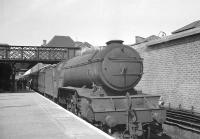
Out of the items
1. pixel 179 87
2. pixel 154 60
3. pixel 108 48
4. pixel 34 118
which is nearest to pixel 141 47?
pixel 154 60

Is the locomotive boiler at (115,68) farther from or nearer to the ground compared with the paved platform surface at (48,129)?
farther from the ground

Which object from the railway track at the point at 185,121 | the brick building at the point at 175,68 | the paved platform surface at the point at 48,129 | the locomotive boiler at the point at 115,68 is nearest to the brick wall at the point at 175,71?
the brick building at the point at 175,68

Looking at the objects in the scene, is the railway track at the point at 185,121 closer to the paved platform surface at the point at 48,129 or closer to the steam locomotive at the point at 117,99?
the steam locomotive at the point at 117,99

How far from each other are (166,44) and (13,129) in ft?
27.1

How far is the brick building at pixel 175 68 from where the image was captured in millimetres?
10852

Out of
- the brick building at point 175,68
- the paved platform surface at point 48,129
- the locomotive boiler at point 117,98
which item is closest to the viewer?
the paved platform surface at point 48,129

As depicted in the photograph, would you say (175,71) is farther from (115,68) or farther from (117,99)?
(117,99)

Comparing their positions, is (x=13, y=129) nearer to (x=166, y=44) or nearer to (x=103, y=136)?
(x=103, y=136)

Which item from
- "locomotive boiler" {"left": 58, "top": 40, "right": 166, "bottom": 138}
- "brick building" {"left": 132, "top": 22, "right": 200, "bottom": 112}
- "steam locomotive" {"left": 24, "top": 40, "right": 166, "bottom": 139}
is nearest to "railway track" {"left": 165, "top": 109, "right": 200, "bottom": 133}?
"steam locomotive" {"left": 24, "top": 40, "right": 166, "bottom": 139}

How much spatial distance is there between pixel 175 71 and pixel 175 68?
0.13 m

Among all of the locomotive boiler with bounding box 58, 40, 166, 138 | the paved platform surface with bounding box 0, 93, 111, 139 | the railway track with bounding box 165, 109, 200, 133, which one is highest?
the locomotive boiler with bounding box 58, 40, 166, 138

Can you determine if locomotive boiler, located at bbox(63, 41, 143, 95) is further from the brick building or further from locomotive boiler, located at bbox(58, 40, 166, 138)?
the brick building

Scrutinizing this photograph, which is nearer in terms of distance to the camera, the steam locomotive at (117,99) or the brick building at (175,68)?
the steam locomotive at (117,99)

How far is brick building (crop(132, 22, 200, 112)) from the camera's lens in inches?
427
